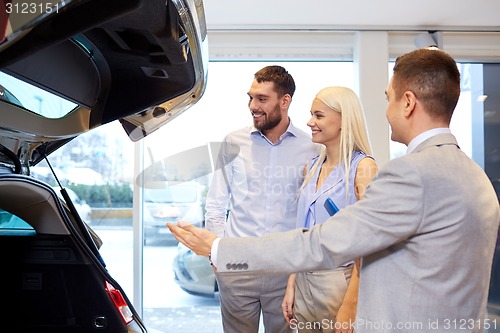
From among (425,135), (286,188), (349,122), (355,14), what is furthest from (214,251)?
(355,14)

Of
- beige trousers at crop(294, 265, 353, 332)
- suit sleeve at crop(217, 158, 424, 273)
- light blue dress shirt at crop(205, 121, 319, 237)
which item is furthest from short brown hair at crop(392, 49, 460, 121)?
light blue dress shirt at crop(205, 121, 319, 237)

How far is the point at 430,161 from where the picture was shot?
1.21m

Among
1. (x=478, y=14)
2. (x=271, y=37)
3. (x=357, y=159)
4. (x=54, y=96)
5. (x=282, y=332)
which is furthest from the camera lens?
(x=271, y=37)

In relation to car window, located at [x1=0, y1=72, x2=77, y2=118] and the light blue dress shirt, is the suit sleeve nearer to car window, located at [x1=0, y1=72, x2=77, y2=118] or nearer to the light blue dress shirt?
car window, located at [x1=0, y1=72, x2=77, y2=118]

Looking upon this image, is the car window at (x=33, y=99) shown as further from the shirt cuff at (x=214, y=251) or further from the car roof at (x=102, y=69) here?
the shirt cuff at (x=214, y=251)

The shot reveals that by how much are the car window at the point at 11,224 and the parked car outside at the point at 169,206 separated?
2069 millimetres

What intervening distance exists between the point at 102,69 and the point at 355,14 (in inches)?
92.1

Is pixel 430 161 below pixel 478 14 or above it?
below

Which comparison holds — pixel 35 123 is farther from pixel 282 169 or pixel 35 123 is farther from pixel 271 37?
pixel 271 37

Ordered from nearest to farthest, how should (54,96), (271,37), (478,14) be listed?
(54,96) < (478,14) < (271,37)

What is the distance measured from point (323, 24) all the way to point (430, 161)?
9.16ft

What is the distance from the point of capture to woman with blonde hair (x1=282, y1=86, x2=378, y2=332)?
1.90 meters

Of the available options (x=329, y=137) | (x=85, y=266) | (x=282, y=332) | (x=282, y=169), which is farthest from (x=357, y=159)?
(x=85, y=266)

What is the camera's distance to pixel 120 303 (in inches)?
73.5
